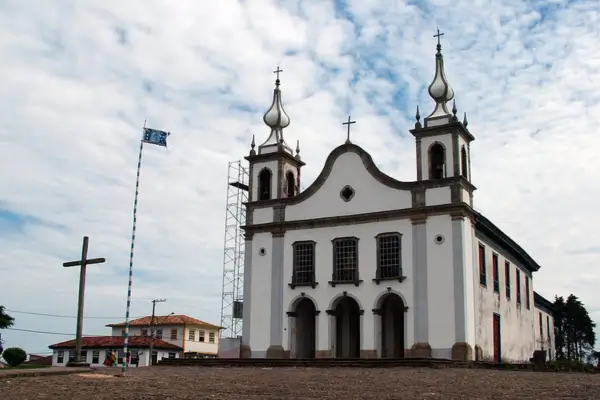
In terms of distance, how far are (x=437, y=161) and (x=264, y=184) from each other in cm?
877

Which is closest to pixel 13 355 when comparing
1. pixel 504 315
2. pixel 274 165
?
pixel 274 165

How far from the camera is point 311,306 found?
3491 cm

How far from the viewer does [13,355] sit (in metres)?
44.8

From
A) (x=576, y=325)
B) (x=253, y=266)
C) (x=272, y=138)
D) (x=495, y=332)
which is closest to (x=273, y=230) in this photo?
(x=253, y=266)

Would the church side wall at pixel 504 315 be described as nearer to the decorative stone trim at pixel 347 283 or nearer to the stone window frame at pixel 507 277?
the stone window frame at pixel 507 277

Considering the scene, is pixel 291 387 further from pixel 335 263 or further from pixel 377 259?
pixel 335 263

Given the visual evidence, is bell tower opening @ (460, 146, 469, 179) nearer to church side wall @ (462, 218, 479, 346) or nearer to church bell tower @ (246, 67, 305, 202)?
church side wall @ (462, 218, 479, 346)

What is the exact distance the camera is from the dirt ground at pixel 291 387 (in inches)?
578

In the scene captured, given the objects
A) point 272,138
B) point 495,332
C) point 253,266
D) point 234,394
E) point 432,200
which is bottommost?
point 234,394

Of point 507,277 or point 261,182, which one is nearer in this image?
point 261,182

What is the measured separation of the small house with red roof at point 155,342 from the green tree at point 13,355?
13.1m

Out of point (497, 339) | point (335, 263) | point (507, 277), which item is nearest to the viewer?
point (335, 263)

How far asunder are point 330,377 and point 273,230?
15830 mm

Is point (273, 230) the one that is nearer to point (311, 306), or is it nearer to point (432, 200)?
point (311, 306)
